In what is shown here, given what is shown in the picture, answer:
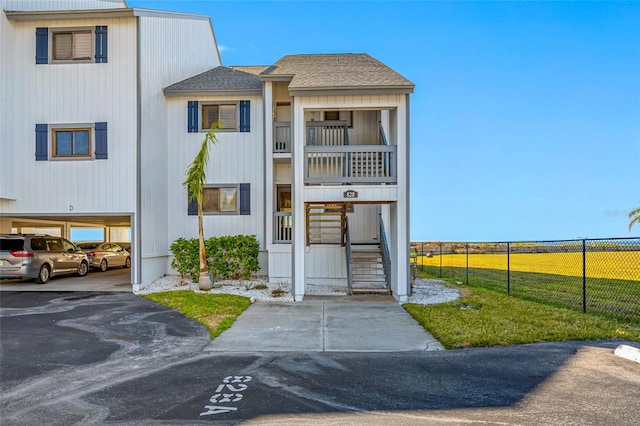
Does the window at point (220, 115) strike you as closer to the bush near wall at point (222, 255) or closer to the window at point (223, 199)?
the window at point (223, 199)

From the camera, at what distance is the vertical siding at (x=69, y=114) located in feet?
42.8

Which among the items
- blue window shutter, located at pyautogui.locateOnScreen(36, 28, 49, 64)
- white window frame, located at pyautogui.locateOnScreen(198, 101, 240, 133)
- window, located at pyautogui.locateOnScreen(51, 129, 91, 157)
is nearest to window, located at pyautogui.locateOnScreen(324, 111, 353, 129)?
white window frame, located at pyautogui.locateOnScreen(198, 101, 240, 133)

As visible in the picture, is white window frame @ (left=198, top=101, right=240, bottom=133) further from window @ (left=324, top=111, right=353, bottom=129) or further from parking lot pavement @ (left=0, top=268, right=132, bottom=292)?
parking lot pavement @ (left=0, top=268, right=132, bottom=292)

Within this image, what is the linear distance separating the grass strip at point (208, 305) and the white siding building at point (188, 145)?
171 centimetres

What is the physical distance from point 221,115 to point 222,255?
5.20 meters

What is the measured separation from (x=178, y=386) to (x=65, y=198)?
34.8ft

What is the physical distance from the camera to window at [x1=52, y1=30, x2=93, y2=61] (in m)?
13.4

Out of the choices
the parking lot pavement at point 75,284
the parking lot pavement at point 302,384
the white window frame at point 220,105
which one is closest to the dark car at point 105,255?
the parking lot pavement at point 75,284

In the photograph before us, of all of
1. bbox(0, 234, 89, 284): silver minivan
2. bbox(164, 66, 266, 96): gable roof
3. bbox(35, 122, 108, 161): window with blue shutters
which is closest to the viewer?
bbox(0, 234, 89, 284): silver minivan

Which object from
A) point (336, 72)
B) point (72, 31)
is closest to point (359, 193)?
point (336, 72)

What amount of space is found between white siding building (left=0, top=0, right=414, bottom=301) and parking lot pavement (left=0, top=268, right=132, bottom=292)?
137cm

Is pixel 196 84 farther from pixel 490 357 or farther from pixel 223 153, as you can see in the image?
pixel 490 357

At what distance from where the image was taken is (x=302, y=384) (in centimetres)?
498

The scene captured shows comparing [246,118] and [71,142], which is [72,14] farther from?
[246,118]
